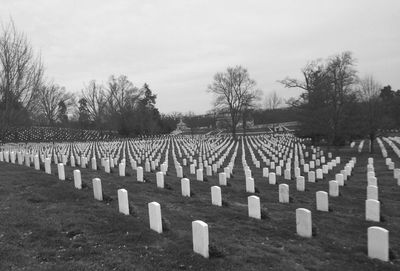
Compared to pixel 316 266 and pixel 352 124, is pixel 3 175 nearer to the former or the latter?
pixel 316 266

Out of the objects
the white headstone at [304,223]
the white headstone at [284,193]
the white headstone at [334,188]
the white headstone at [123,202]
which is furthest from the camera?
the white headstone at [334,188]

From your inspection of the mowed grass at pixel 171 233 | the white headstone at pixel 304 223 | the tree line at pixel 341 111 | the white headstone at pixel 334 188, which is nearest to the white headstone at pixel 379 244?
the mowed grass at pixel 171 233

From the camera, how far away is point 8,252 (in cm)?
512

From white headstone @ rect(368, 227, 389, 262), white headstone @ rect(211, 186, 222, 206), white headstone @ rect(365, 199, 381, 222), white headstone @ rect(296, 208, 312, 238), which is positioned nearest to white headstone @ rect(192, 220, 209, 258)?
white headstone @ rect(296, 208, 312, 238)

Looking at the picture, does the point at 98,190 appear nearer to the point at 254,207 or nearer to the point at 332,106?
the point at 254,207

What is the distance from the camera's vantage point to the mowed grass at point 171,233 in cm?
484

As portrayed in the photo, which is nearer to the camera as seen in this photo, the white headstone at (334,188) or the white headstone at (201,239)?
the white headstone at (201,239)

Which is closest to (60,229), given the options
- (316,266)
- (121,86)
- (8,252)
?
(8,252)

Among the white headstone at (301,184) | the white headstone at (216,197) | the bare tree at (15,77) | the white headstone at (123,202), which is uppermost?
the bare tree at (15,77)

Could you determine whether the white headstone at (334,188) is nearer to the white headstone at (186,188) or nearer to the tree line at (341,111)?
the white headstone at (186,188)

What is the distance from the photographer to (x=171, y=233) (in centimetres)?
604

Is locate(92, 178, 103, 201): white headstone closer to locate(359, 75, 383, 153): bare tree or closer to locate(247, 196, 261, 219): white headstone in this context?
locate(247, 196, 261, 219): white headstone

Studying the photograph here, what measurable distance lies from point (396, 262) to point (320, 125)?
70.4ft

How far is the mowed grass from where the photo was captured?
4836mm
